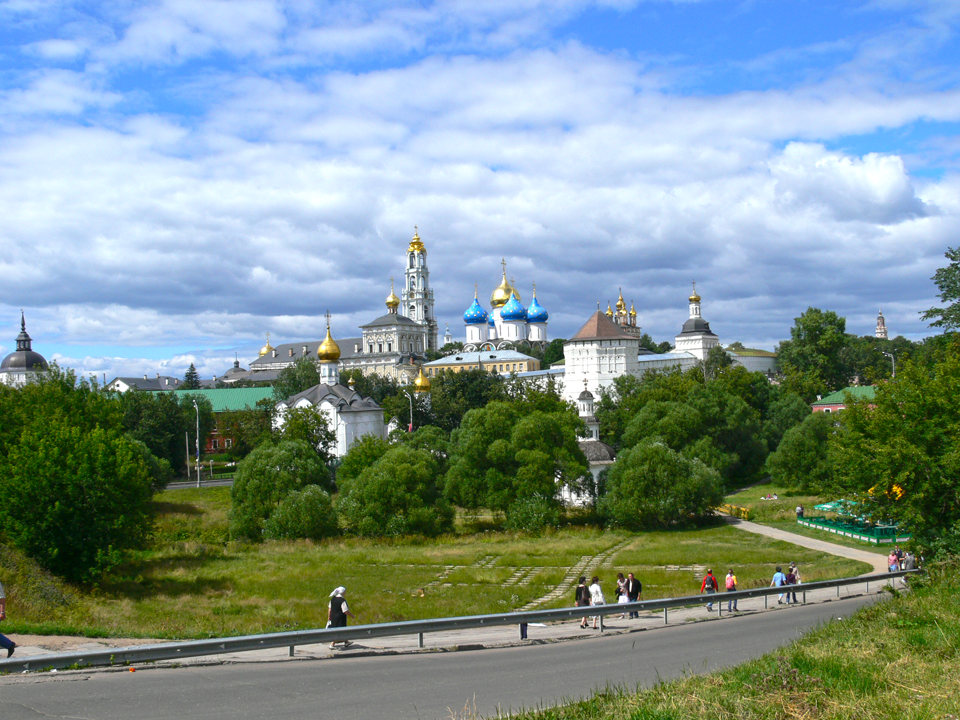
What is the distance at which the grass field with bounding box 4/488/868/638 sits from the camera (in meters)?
17.0

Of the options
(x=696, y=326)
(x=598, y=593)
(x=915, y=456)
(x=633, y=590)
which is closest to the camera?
(x=598, y=593)

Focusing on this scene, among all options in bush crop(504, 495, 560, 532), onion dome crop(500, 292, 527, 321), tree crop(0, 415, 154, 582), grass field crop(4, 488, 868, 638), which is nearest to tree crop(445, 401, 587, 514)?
bush crop(504, 495, 560, 532)

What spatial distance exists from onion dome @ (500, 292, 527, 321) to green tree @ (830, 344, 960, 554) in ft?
321

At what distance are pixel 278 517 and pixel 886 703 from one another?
100ft

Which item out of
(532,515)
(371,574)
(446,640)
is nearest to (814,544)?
(532,515)

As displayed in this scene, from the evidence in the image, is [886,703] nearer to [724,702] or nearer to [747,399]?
[724,702]

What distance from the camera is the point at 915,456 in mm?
19266

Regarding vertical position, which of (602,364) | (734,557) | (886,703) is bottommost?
(734,557)

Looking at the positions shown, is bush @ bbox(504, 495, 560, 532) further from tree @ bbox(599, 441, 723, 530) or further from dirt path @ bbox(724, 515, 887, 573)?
dirt path @ bbox(724, 515, 887, 573)

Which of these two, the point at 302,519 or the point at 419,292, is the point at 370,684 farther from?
the point at 419,292

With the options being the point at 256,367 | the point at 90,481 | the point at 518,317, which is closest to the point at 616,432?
the point at 90,481

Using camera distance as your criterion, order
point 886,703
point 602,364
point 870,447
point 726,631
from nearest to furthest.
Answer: point 886,703
point 726,631
point 870,447
point 602,364

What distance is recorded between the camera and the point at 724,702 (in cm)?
644

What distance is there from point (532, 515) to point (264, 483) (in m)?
12.2
